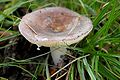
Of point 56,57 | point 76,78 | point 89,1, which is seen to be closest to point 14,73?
point 56,57

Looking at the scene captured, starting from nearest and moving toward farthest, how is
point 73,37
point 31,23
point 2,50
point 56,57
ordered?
1. point 73,37
2. point 31,23
3. point 56,57
4. point 2,50

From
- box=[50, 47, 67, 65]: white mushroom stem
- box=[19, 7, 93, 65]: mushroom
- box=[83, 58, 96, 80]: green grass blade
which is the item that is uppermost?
box=[19, 7, 93, 65]: mushroom

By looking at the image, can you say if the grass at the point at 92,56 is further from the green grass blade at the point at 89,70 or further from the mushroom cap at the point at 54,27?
the mushroom cap at the point at 54,27

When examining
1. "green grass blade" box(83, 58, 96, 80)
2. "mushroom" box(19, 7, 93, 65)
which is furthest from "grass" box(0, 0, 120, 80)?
"mushroom" box(19, 7, 93, 65)

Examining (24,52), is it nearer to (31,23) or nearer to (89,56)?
(31,23)

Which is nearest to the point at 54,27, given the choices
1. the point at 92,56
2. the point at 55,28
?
the point at 55,28

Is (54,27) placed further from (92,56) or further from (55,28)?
(92,56)

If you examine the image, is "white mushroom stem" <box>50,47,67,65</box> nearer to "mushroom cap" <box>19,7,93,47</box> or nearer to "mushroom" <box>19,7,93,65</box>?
"mushroom" <box>19,7,93,65</box>
